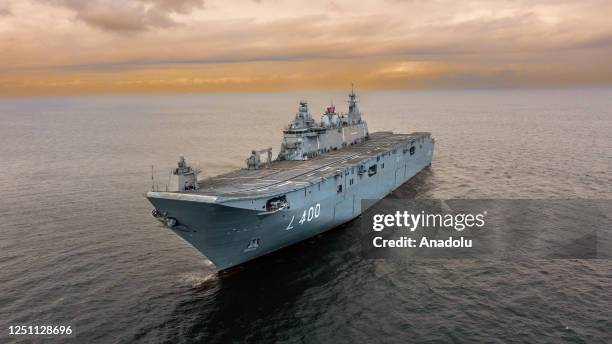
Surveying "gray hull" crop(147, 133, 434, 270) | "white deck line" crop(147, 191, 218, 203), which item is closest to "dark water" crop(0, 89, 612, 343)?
"gray hull" crop(147, 133, 434, 270)

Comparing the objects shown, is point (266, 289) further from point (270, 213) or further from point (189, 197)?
point (189, 197)

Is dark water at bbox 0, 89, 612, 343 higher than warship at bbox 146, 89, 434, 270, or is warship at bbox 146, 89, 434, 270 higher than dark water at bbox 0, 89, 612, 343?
warship at bbox 146, 89, 434, 270

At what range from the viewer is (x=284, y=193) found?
25109 millimetres

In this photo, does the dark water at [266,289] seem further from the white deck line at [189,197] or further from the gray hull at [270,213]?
the white deck line at [189,197]

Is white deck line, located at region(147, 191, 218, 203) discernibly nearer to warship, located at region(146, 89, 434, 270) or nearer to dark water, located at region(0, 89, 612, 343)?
warship, located at region(146, 89, 434, 270)

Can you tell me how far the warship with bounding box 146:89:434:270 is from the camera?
22500mm

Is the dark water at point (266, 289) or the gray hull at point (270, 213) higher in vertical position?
the gray hull at point (270, 213)

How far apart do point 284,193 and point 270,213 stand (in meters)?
1.50

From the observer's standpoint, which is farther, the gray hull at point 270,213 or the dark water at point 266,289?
the gray hull at point 270,213

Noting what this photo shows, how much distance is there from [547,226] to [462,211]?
660 cm

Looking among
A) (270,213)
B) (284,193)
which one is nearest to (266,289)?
(270,213)

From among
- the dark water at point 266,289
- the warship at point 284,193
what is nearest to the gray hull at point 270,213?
the warship at point 284,193

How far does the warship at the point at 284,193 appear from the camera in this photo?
22500 mm

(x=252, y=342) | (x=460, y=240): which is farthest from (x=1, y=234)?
(x=460, y=240)
